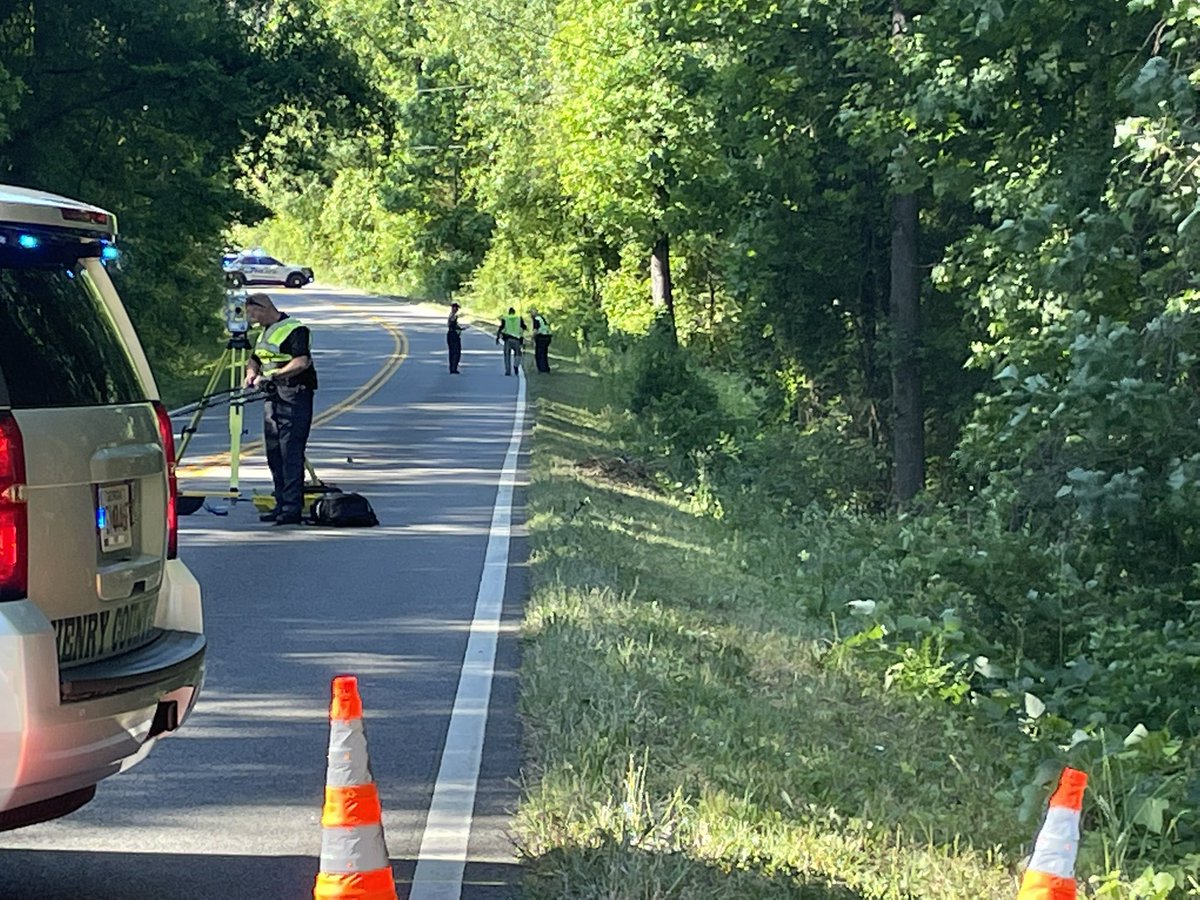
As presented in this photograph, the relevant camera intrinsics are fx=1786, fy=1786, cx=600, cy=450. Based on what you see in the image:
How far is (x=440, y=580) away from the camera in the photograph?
12.1 metres

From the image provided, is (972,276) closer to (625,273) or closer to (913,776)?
(913,776)

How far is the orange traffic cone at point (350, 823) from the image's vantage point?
4.43m

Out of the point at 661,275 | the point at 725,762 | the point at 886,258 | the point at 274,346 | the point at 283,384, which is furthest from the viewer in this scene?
the point at 661,275

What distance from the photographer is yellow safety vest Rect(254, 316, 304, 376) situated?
13.8m

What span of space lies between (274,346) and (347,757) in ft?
31.6

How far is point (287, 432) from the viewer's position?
14.1 metres

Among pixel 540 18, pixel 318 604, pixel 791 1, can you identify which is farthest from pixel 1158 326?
pixel 540 18

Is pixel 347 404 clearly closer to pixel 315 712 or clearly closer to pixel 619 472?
pixel 619 472

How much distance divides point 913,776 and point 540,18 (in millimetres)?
64306

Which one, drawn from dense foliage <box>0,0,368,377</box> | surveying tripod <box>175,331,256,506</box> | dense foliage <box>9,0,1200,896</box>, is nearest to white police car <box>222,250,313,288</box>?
dense foliage <box>9,0,1200,896</box>

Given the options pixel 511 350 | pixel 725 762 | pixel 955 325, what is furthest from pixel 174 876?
pixel 511 350

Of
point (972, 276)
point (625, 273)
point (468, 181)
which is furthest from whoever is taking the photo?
point (468, 181)

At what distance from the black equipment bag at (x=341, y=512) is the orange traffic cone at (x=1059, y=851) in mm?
11152

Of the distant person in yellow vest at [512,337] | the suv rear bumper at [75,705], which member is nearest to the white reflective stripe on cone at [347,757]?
the suv rear bumper at [75,705]
